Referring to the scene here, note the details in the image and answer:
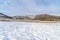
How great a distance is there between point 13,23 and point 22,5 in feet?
0.83

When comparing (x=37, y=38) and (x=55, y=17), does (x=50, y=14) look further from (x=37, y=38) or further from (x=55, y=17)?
(x=37, y=38)

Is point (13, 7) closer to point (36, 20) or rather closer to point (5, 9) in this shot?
point (5, 9)

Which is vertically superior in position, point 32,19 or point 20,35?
point 32,19

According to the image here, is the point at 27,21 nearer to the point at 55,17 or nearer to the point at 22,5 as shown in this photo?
the point at 22,5

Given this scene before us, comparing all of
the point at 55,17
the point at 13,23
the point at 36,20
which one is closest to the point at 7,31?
the point at 13,23

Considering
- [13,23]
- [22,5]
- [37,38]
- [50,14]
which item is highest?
[22,5]

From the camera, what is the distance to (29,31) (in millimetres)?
1348

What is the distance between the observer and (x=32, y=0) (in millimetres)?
1386

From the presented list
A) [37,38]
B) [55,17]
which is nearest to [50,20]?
[55,17]

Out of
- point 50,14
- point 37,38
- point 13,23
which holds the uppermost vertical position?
point 50,14

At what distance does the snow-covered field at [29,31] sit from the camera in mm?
1305

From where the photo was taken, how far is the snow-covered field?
130 cm

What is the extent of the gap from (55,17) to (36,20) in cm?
24

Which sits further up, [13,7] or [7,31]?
[13,7]
